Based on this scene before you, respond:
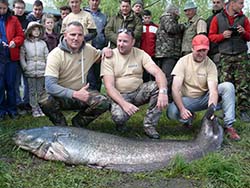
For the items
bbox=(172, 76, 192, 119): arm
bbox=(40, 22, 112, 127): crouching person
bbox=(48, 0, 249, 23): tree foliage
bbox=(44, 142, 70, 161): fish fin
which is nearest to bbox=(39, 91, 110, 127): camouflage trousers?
bbox=(40, 22, 112, 127): crouching person

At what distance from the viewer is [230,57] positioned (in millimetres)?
7047

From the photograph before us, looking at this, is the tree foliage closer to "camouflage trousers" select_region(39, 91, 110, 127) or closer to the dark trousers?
the dark trousers

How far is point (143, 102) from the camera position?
5.94 metres

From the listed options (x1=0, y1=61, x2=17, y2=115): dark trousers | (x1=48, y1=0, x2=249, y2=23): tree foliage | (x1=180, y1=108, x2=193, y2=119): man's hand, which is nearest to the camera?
(x1=180, y1=108, x2=193, y2=119): man's hand

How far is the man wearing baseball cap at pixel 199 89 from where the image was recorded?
228 inches

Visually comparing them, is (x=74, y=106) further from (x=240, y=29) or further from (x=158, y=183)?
(x=240, y=29)

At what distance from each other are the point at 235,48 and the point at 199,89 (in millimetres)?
1448

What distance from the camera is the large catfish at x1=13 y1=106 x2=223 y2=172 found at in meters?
4.65

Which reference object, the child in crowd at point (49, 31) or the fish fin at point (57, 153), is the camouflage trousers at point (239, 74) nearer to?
the child in crowd at point (49, 31)

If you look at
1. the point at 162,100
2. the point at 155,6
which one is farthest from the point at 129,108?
the point at 155,6

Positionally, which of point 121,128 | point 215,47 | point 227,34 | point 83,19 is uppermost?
point 83,19

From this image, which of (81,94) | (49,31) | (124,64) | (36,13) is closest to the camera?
(81,94)

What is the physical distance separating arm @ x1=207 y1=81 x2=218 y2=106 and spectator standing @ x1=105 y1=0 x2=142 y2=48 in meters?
2.30

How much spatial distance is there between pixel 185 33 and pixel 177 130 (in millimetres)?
2260
